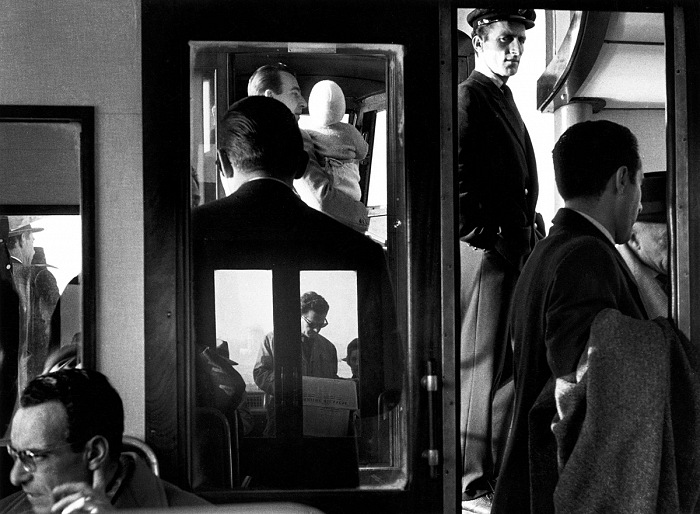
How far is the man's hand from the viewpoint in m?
1.87

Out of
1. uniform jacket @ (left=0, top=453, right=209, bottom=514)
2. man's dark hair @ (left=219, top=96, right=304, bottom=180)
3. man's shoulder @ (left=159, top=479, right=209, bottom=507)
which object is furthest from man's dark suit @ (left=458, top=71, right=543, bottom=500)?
uniform jacket @ (left=0, top=453, right=209, bottom=514)

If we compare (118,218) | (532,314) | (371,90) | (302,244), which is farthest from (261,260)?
(532,314)

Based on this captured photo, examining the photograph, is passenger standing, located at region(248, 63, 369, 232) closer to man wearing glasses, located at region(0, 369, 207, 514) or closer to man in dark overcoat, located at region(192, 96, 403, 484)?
man in dark overcoat, located at region(192, 96, 403, 484)

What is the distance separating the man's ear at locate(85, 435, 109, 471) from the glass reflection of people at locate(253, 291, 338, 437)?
2.13 ft

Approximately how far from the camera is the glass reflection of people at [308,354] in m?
2.79

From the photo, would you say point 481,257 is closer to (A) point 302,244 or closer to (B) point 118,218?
(A) point 302,244

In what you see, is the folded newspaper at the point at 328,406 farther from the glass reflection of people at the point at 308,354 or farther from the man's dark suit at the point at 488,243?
the man's dark suit at the point at 488,243

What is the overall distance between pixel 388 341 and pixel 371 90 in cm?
74

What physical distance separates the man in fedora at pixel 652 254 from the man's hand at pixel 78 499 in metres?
1.73

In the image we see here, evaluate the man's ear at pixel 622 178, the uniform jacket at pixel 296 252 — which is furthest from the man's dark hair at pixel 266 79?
the man's ear at pixel 622 178

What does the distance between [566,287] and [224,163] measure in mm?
1089

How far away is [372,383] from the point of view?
2814 millimetres

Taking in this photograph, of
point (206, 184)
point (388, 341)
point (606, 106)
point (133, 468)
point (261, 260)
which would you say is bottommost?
point (133, 468)

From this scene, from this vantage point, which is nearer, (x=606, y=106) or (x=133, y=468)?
(x=133, y=468)
